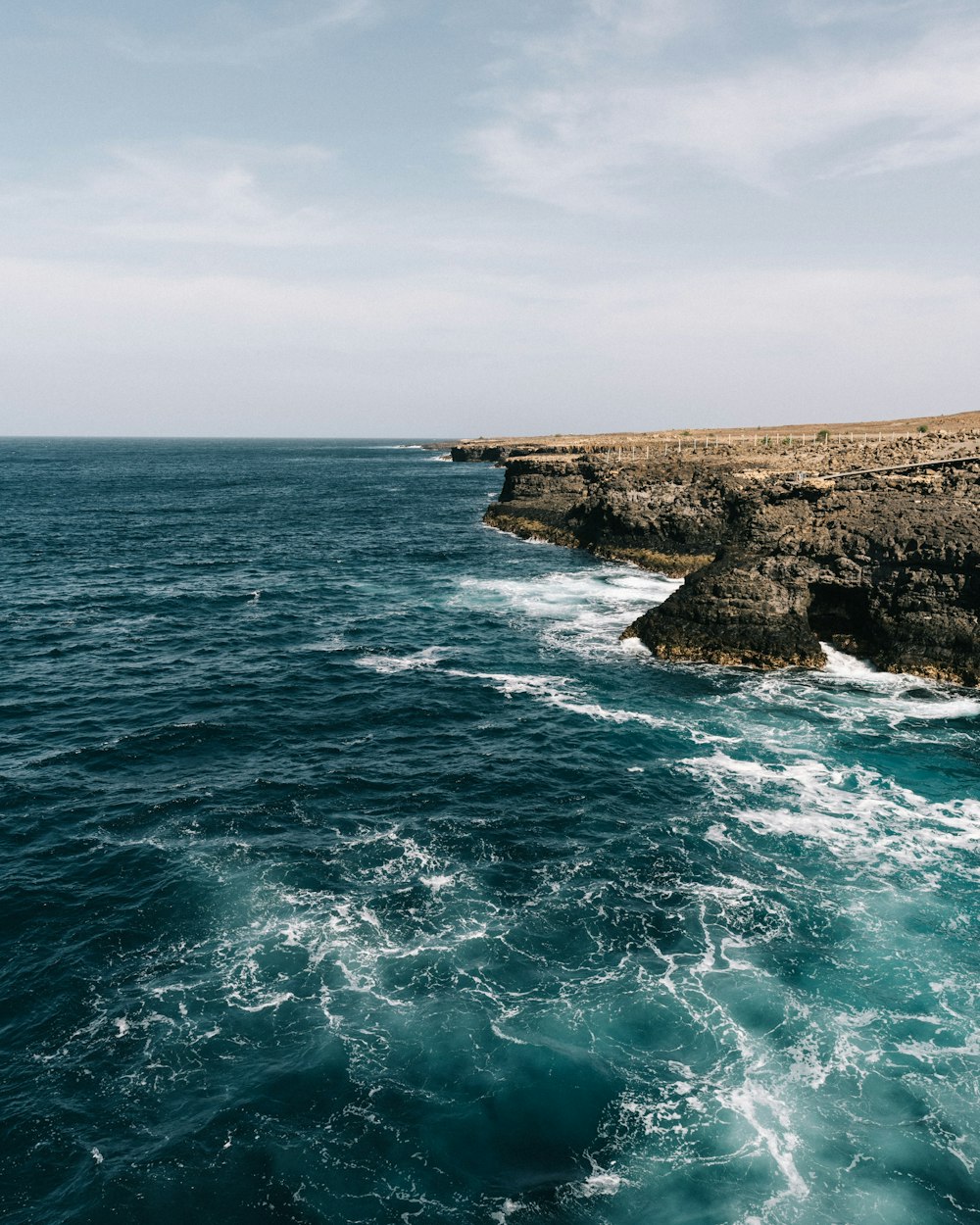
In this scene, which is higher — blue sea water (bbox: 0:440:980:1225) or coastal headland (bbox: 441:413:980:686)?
coastal headland (bbox: 441:413:980:686)

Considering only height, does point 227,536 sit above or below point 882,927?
above

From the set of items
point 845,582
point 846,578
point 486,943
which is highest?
point 846,578

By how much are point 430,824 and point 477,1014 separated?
1033cm

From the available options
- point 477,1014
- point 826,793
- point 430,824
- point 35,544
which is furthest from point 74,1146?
point 35,544

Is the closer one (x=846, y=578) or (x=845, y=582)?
(x=845, y=582)

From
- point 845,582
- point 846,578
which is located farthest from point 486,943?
point 846,578

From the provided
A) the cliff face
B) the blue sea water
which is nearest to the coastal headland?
the cliff face

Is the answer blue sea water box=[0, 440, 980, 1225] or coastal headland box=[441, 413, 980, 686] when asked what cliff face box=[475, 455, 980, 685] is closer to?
coastal headland box=[441, 413, 980, 686]

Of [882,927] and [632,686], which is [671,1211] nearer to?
[882,927]

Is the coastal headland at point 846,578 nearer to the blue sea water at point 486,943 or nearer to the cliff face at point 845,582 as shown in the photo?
the cliff face at point 845,582

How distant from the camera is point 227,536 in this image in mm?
101500

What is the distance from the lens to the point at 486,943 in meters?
24.0

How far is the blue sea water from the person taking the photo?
17234mm

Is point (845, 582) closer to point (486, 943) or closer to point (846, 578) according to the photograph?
point (846, 578)
